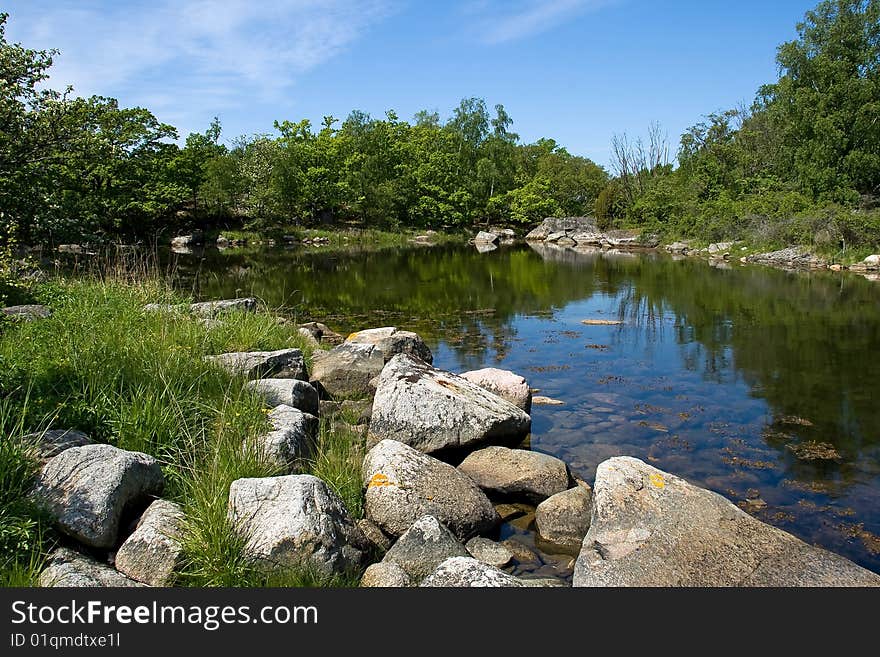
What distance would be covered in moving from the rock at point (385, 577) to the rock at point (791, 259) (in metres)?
34.3

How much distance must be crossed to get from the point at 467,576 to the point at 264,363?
5.90m

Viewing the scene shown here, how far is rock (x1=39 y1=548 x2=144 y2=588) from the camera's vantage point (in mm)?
4227

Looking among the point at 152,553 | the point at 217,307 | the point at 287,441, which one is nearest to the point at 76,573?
the point at 152,553

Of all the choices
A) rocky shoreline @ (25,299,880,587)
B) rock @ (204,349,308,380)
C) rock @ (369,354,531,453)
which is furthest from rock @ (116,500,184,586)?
rock @ (204,349,308,380)

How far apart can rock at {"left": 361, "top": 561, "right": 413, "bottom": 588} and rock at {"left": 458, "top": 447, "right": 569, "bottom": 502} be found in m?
2.59

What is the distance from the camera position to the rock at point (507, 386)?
10234 millimetres

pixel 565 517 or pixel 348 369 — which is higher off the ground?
pixel 348 369

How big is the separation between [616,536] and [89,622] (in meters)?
4.16

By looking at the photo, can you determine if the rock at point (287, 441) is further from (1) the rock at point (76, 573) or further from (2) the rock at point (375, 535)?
(1) the rock at point (76, 573)

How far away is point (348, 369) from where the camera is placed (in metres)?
11.1

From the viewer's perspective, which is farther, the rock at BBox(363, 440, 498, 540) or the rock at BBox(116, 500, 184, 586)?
the rock at BBox(363, 440, 498, 540)

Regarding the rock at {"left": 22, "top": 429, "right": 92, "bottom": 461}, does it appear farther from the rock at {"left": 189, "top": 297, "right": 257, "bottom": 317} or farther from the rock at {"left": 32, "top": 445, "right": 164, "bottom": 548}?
the rock at {"left": 189, "top": 297, "right": 257, "bottom": 317}

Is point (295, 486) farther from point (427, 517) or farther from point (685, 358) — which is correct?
point (685, 358)

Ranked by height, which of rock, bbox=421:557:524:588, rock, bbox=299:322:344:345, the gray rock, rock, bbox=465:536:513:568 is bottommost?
rock, bbox=465:536:513:568
